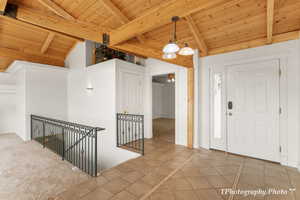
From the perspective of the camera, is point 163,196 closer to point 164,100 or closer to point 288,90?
point 288,90

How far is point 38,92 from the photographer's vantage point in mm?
5527

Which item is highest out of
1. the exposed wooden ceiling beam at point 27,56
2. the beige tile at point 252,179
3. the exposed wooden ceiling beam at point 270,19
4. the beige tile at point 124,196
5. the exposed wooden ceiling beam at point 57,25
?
the exposed wooden ceiling beam at point 27,56

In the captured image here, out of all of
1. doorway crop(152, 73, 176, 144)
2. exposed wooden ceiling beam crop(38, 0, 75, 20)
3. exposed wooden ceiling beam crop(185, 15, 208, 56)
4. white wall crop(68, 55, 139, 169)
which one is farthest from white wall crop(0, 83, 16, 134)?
exposed wooden ceiling beam crop(185, 15, 208, 56)

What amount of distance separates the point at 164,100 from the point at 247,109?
6625mm

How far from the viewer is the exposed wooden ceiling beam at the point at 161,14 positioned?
1644 millimetres

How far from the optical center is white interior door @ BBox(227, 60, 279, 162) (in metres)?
2.98

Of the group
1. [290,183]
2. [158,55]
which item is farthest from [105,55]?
[290,183]

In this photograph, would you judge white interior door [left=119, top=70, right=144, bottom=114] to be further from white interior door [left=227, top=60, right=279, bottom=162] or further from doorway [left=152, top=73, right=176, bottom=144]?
doorway [left=152, top=73, right=176, bottom=144]

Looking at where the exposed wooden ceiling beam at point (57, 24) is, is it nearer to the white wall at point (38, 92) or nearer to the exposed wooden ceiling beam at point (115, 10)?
the exposed wooden ceiling beam at point (115, 10)

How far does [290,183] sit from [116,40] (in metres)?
3.86

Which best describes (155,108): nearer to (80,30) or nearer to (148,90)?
(148,90)

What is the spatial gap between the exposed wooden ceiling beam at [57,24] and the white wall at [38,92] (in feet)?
13.4

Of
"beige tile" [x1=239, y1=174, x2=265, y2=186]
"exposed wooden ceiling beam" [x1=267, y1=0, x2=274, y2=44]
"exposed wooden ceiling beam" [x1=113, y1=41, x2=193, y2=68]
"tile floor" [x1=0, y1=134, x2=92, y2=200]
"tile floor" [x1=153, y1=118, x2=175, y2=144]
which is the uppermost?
"exposed wooden ceiling beam" [x1=267, y1=0, x2=274, y2=44]

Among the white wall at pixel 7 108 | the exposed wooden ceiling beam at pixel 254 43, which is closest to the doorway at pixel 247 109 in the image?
the exposed wooden ceiling beam at pixel 254 43
